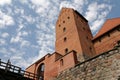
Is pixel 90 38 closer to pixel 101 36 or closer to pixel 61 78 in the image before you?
pixel 101 36

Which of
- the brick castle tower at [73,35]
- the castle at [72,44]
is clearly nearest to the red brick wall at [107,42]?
the castle at [72,44]

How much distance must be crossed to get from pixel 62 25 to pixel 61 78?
435 inches

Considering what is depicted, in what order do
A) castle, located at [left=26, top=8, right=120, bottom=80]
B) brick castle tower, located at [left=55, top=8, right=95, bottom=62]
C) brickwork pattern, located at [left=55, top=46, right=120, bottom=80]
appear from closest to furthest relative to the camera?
1. brickwork pattern, located at [left=55, top=46, right=120, bottom=80]
2. castle, located at [left=26, top=8, right=120, bottom=80]
3. brick castle tower, located at [left=55, top=8, right=95, bottom=62]

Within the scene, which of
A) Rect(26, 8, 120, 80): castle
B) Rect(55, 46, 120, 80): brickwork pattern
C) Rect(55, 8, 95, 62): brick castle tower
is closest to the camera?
Rect(55, 46, 120, 80): brickwork pattern

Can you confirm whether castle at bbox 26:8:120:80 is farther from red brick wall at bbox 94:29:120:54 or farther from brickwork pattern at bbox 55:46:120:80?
brickwork pattern at bbox 55:46:120:80

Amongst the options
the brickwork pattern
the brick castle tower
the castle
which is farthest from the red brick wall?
the brickwork pattern

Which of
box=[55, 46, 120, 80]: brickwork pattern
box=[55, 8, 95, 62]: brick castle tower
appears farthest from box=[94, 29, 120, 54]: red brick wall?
box=[55, 46, 120, 80]: brickwork pattern

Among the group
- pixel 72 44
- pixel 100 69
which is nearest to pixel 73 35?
pixel 72 44

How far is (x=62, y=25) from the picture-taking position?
88.8 feet

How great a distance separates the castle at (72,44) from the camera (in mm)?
18875

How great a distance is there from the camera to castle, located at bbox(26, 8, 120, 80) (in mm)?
18875

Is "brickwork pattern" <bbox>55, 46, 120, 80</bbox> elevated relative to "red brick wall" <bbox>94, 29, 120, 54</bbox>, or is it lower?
lower

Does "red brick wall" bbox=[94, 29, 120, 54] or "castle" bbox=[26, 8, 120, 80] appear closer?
"castle" bbox=[26, 8, 120, 80]

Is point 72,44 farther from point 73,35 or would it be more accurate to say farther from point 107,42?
point 107,42
